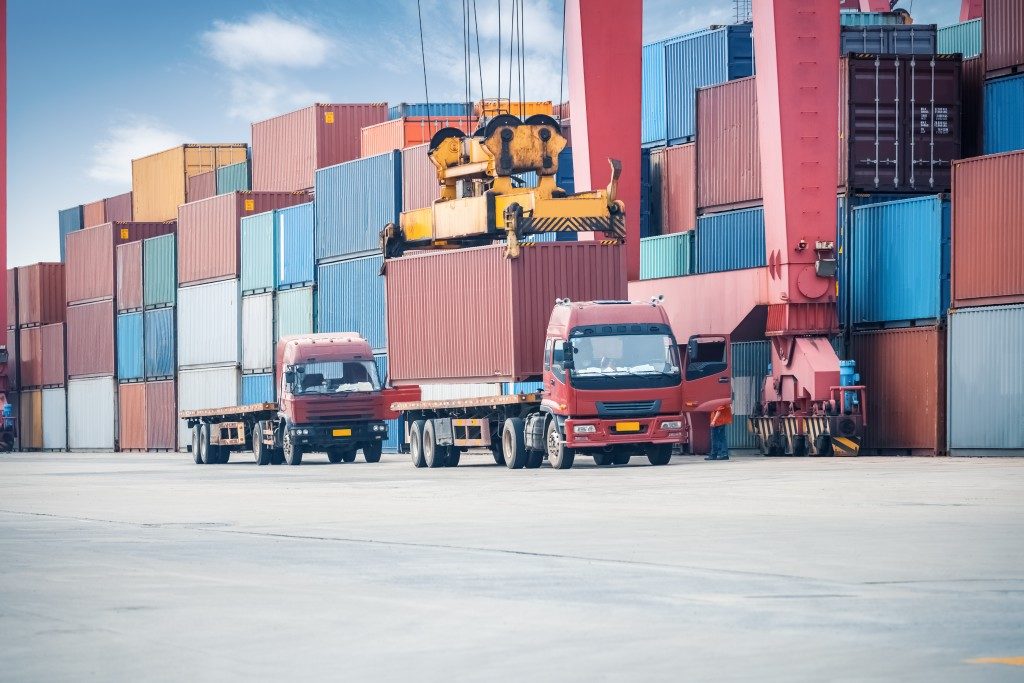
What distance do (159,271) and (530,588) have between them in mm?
54930

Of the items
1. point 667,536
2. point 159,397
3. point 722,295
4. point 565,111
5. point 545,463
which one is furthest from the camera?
point 159,397

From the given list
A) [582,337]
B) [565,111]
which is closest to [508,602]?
[582,337]

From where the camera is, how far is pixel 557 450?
1146 inches

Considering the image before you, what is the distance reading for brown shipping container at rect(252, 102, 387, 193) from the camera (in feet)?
200

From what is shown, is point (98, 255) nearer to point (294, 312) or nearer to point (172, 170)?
point (172, 170)

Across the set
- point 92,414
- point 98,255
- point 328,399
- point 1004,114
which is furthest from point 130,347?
point 1004,114

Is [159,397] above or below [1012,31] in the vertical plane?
below

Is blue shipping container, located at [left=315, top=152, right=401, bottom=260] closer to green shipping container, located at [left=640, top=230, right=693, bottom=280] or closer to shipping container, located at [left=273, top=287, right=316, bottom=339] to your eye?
shipping container, located at [left=273, top=287, right=316, bottom=339]

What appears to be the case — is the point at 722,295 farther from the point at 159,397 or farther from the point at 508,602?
the point at 159,397

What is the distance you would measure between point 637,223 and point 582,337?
8.09 meters

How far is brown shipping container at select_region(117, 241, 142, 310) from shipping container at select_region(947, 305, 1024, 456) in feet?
130

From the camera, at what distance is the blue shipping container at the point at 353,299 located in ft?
157

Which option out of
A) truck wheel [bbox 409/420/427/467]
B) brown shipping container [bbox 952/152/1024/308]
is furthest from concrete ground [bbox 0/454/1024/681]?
truck wheel [bbox 409/420/427/467]

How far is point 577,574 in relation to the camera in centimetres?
1102
